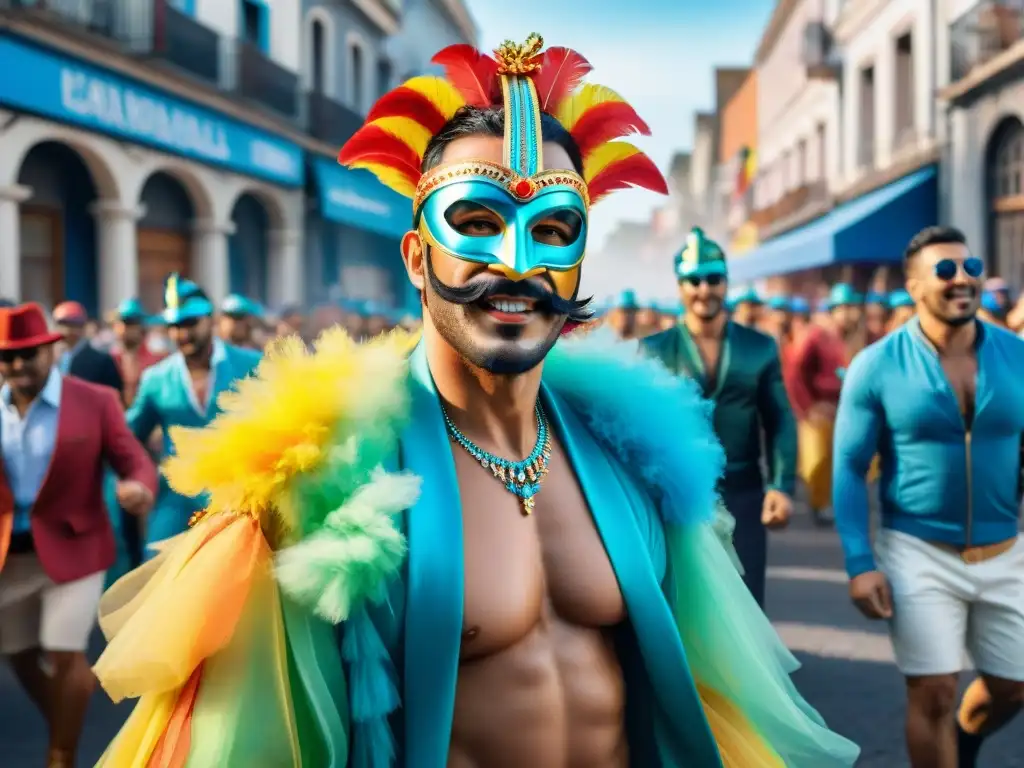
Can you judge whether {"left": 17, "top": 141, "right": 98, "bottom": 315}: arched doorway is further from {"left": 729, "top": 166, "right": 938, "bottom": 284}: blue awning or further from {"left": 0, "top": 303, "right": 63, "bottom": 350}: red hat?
{"left": 729, "top": 166, "right": 938, "bottom": 284}: blue awning

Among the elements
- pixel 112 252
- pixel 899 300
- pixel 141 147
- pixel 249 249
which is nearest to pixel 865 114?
pixel 249 249

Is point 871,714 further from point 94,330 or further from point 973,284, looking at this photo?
point 94,330

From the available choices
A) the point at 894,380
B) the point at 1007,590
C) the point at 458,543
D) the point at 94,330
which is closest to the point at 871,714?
the point at 1007,590

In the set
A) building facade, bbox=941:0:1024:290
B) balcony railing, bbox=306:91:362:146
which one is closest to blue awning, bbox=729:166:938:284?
building facade, bbox=941:0:1024:290

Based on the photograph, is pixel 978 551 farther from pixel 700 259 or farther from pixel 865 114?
pixel 865 114

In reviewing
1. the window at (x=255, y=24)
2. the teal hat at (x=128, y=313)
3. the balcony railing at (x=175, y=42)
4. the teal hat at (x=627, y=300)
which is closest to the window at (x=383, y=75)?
the balcony railing at (x=175, y=42)

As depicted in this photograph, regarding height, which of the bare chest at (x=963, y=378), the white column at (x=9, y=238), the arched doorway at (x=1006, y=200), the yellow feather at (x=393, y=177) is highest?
the arched doorway at (x=1006, y=200)

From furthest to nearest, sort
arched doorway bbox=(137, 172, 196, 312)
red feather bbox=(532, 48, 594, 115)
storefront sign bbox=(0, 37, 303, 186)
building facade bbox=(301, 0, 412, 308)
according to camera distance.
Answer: building facade bbox=(301, 0, 412, 308) < arched doorway bbox=(137, 172, 196, 312) < storefront sign bbox=(0, 37, 303, 186) < red feather bbox=(532, 48, 594, 115)

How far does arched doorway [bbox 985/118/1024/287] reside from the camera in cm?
1692

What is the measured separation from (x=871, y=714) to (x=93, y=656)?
153 inches

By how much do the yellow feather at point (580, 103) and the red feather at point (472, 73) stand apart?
145mm

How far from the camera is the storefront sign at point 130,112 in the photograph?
11.9m

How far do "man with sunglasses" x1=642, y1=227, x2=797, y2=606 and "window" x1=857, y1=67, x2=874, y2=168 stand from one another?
2063 centimetres

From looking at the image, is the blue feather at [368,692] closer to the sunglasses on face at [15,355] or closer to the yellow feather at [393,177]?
the yellow feather at [393,177]
